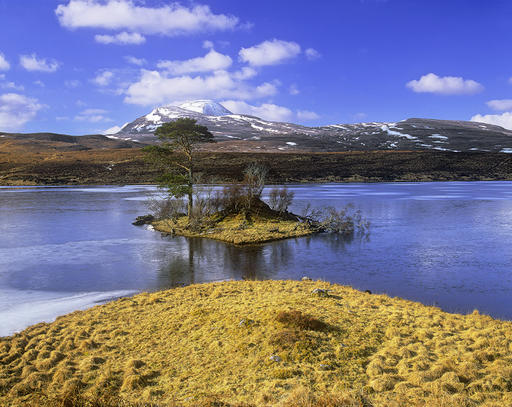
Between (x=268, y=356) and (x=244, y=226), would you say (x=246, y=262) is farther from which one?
(x=268, y=356)

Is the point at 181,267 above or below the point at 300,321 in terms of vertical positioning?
below

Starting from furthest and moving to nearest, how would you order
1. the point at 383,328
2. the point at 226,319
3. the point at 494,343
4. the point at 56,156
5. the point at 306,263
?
the point at 56,156 < the point at 306,263 < the point at 226,319 < the point at 383,328 < the point at 494,343

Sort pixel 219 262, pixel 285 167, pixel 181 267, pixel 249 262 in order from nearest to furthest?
pixel 181 267, pixel 249 262, pixel 219 262, pixel 285 167

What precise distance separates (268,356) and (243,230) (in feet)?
51.6

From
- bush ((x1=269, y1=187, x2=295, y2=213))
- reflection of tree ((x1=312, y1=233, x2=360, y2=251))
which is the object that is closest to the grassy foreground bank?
reflection of tree ((x1=312, y1=233, x2=360, y2=251))

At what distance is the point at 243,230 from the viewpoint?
22.8m

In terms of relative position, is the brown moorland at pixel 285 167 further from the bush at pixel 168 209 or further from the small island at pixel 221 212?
the small island at pixel 221 212

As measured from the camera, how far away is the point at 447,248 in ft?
60.1

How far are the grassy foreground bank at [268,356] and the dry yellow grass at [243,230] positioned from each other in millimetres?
11113

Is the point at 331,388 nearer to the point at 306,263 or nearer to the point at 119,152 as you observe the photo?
the point at 306,263

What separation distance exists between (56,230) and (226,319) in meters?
20.5

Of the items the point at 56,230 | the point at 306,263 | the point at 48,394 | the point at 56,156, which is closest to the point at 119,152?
the point at 56,156

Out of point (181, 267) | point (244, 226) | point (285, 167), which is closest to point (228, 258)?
point (181, 267)

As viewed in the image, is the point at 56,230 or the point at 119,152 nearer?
the point at 56,230
